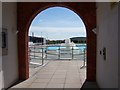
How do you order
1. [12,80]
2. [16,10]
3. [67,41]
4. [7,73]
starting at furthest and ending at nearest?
[67,41]
[16,10]
[12,80]
[7,73]

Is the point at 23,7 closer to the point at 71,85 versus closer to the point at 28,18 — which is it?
the point at 28,18

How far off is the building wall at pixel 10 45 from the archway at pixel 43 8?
1.06 ft

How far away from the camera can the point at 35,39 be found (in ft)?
157

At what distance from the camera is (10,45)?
7305 millimetres

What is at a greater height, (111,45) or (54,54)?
(111,45)

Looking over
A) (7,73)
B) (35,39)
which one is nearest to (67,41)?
(7,73)

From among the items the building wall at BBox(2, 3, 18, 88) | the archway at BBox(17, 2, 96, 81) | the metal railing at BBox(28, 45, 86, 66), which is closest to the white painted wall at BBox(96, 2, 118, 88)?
the archway at BBox(17, 2, 96, 81)

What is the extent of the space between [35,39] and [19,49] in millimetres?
39689

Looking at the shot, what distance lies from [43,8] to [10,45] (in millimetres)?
1934

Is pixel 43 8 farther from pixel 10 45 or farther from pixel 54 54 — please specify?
pixel 54 54

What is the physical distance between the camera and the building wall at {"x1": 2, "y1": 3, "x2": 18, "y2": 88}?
666 centimetres

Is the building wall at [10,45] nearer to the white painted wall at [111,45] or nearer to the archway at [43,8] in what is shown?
the archway at [43,8]

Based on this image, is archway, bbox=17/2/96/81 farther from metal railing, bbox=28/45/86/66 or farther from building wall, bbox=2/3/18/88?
metal railing, bbox=28/45/86/66

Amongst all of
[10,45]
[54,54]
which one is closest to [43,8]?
[10,45]
